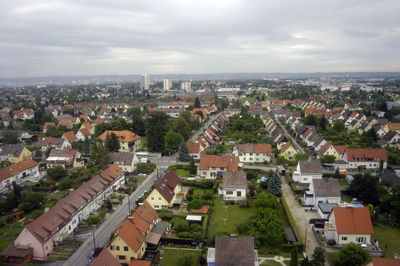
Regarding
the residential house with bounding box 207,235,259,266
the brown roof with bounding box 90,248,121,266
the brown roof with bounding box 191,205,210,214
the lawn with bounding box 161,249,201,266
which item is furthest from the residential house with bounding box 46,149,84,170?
the residential house with bounding box 207,235,259,266

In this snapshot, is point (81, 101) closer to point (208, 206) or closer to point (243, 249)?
point (208, 206)

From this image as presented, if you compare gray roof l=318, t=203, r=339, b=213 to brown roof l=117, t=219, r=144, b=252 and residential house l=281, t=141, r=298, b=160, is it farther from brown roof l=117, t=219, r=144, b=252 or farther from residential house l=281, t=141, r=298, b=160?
residential house l=281, t=141, r=298, b=160

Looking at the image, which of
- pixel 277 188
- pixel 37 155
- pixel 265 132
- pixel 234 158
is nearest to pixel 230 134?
pixel 265 132

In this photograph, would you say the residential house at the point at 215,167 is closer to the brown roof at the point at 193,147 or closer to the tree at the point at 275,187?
the tree at the point at 275,187

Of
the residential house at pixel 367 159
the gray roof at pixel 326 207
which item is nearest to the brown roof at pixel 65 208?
the gray roof at pixel 326 207

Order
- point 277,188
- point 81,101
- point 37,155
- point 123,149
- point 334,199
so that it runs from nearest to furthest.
A: 1. point 334,199
2. point 277,188
3. point 37,155
4. point 123,149
5. point 81,101

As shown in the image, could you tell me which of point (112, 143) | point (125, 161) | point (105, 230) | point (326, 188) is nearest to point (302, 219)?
point (326, 188)
